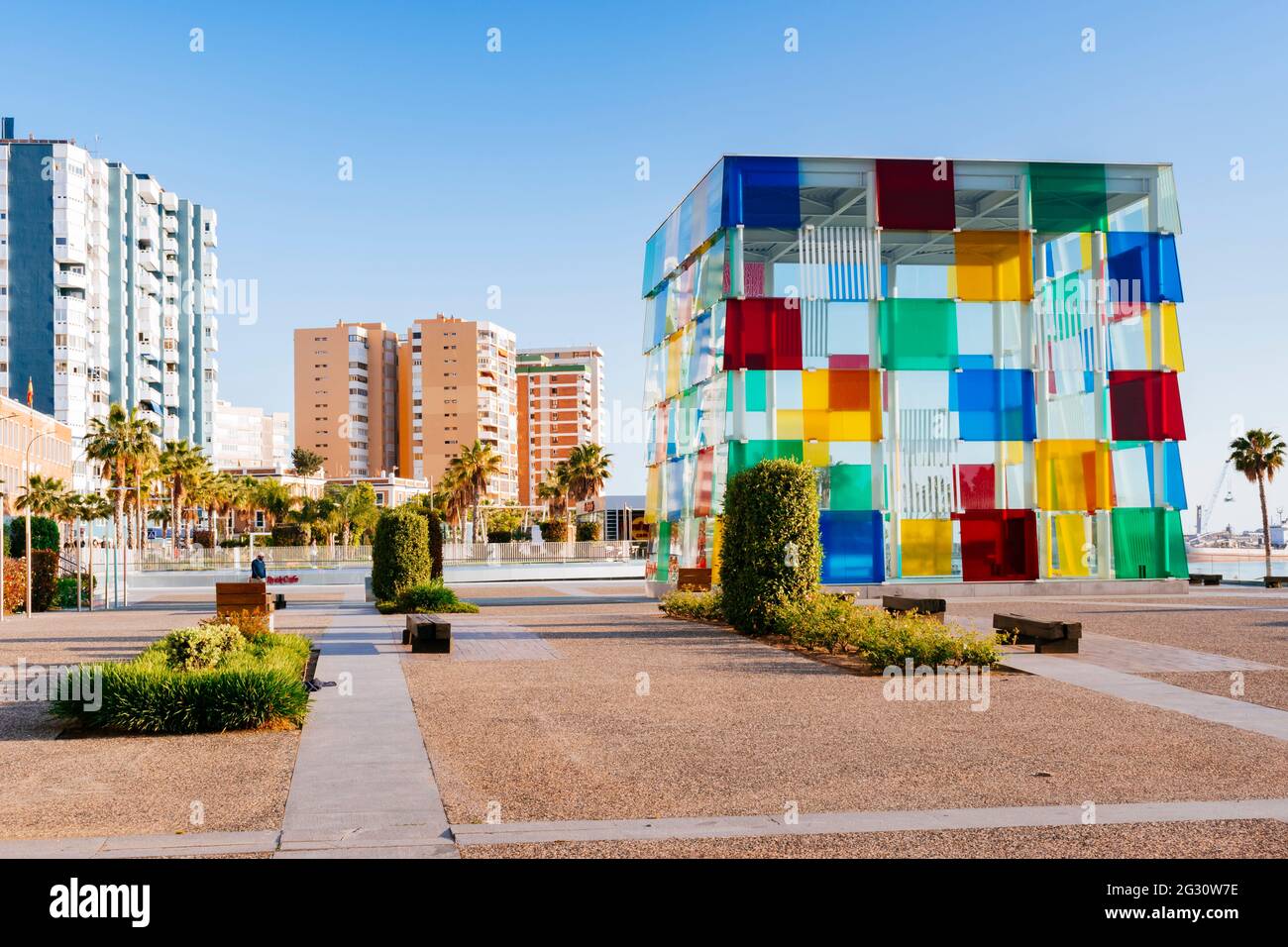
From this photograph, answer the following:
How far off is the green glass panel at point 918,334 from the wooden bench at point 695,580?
9077 millimetres

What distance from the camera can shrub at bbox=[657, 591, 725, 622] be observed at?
82.5 feet

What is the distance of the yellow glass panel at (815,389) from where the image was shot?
3406 centimetres

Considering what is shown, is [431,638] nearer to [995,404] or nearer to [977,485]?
[977,485]

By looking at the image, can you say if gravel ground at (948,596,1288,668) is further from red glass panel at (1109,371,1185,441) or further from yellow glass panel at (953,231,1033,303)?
yellow glass panel at (953,231,1033,303)

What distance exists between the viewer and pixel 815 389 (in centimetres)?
3416

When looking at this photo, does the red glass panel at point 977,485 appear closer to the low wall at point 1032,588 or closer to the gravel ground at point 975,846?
the low wall at point 1032,588

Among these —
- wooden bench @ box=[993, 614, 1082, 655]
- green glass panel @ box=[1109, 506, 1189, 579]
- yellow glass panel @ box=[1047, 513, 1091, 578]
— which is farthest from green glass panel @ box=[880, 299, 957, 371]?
wooden bench @ box=[993, 614, 1082, 655]

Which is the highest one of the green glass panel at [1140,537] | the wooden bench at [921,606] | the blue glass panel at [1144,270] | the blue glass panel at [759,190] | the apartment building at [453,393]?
the apartment building at [453,393]

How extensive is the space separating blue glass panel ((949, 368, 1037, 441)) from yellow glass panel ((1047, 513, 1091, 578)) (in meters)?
2.70

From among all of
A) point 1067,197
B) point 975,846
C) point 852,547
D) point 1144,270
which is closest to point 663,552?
point 852,547

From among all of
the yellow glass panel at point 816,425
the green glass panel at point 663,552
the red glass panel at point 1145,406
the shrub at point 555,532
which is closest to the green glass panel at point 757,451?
the yellow glass panel at point 816,425

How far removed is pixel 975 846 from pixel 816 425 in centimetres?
2780

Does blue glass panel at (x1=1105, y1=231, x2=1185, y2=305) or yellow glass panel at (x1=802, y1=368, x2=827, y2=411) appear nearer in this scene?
yellow glass panel at (x1=802, y1=368, x2=827, y2=411)
